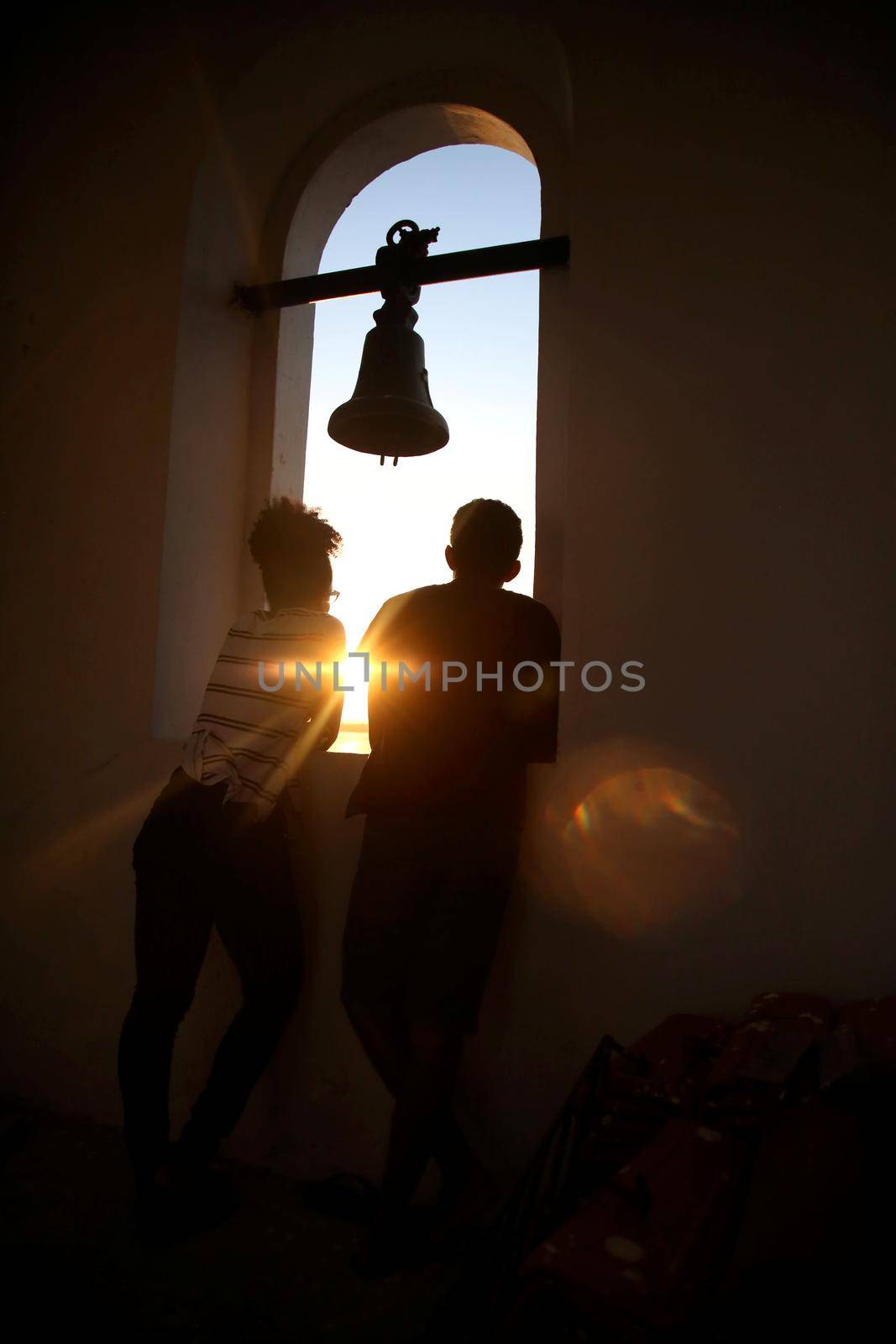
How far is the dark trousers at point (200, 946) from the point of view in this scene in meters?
1.95

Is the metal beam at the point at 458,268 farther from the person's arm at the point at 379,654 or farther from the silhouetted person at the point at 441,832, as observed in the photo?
the person's arm at the point at 379,654

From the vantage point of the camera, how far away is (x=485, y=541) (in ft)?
6.65

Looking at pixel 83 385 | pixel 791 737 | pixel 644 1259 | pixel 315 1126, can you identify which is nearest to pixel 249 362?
pixel 83 385

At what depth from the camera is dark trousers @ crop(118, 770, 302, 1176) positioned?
1.95 m

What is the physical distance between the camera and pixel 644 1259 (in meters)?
1.02

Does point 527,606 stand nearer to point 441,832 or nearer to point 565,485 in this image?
point 565,485

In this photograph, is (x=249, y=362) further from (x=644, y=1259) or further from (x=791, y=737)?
(x=644, y=1259)

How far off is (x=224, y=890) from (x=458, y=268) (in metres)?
1.83

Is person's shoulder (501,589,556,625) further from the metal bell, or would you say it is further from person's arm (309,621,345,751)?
the metal bell

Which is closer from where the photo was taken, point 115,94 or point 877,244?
point 877,244

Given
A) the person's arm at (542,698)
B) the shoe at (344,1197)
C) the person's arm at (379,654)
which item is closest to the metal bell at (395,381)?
the person's arm at (379,654)

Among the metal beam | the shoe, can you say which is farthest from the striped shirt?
the metal beam

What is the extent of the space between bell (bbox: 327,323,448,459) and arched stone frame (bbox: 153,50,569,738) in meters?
0.34

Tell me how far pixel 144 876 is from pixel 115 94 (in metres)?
2.57
